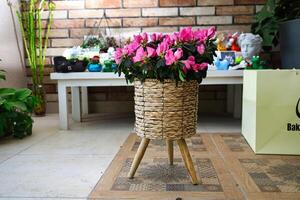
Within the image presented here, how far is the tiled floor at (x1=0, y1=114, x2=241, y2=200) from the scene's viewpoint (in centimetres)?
114

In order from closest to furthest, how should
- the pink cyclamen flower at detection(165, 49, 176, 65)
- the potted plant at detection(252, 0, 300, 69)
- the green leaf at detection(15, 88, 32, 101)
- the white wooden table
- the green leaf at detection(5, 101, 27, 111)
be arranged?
1. the pink cyclamen flower at detection(165, 49, 176, 65)
2. the green leaf at detection(5, 101, 27, 111)
3. the green leaf at detection(15, 88, 32, 101)
4. the white wooden table
5. the potted plant at detection(252, 0, 300, 69)

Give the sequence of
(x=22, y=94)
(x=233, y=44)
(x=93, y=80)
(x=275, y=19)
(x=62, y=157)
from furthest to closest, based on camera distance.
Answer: (x=233, y=44), (x=275, y=19), (x=93, y=80), (x=22, y=94), (x=62, y=157)

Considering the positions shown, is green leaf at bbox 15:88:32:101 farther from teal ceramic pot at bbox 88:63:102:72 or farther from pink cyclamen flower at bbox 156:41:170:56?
pink cyclamen flower at bbox 156:41:170:56

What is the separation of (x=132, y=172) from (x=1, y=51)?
1785mm

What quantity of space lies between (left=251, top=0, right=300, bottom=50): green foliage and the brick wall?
448 mm

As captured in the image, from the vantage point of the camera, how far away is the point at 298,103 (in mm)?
1536

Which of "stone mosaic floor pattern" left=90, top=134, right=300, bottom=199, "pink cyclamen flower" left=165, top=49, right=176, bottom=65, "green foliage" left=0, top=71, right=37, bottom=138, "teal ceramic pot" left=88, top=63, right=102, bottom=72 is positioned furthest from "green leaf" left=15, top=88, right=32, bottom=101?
"pink cyclamen flower" left=165, top=49, right=176, bottom=65

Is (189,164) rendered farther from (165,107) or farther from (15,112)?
(15,112)

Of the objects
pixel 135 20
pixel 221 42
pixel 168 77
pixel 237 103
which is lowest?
pixel 237 103

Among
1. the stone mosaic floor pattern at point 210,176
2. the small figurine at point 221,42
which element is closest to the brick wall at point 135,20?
the small figurine at point 221,42

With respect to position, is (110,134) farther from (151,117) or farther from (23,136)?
(151,117)

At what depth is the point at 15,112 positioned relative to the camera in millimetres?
1895

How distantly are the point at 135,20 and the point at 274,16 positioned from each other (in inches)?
46.9

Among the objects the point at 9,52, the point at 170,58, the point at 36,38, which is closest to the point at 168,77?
the point at 170,58
